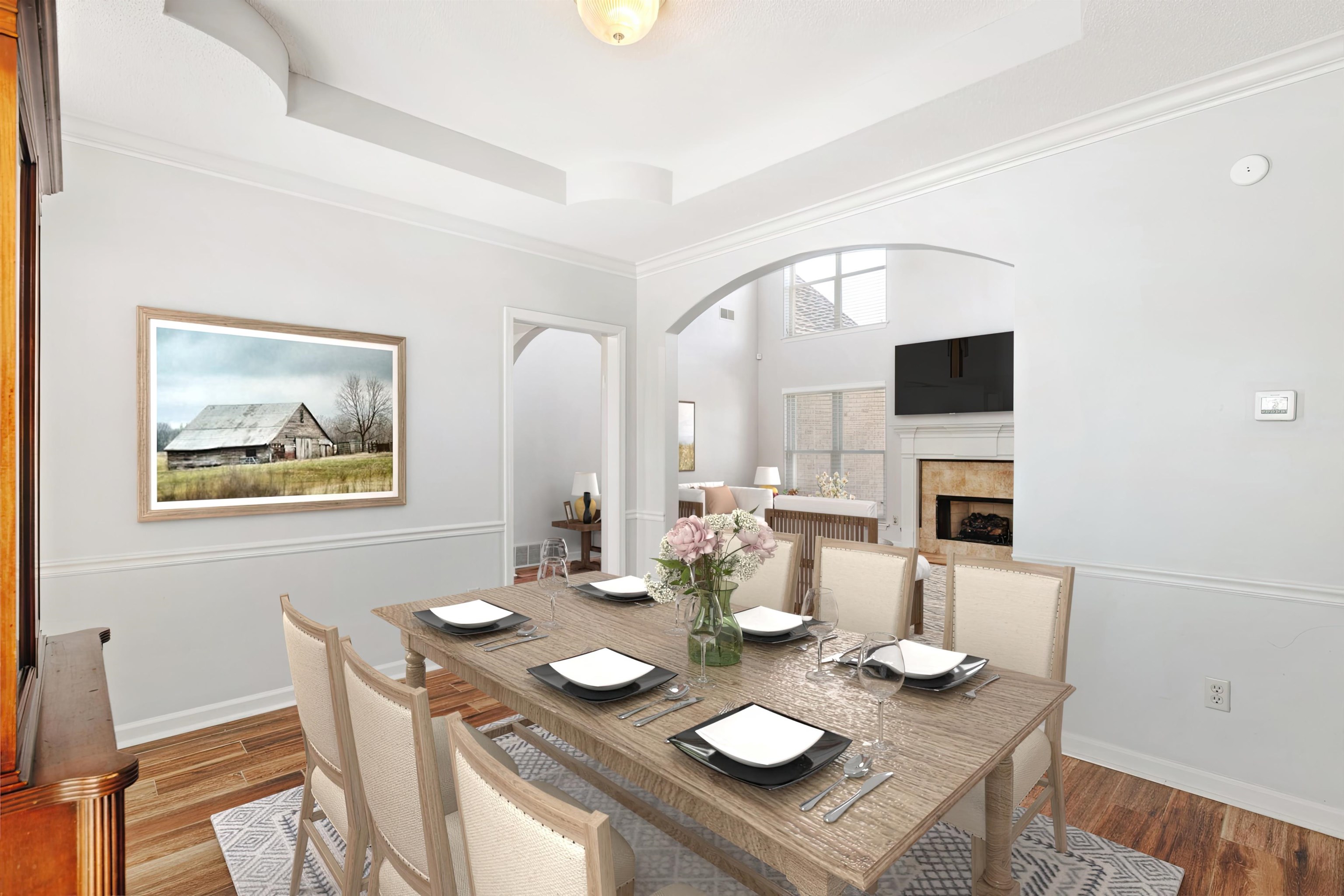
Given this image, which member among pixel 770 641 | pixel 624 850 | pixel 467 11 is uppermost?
pixel 467 11

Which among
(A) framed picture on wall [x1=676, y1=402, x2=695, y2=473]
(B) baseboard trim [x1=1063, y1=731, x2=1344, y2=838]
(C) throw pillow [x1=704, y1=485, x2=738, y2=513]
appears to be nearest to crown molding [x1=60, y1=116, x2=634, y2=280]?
(B) baseboard trim [x1=1063, y1=731, x2=1344, y2=838]

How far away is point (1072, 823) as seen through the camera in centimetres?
231

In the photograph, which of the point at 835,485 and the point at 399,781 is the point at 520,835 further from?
the point at 835,485

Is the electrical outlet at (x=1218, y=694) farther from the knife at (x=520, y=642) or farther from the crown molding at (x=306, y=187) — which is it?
the crown molding at (x=306, y=187)

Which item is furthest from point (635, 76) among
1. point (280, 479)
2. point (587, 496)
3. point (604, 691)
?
point (587, 496)

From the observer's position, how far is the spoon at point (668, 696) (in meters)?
1.49

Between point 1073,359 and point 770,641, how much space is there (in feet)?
6.13

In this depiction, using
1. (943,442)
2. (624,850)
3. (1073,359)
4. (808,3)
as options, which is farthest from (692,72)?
(943,442)

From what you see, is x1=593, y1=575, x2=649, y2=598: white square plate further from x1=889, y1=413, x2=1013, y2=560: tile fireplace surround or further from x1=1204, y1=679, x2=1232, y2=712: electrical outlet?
x1=889, y1=413, x2=1013, y2=560: tile fireplace surround

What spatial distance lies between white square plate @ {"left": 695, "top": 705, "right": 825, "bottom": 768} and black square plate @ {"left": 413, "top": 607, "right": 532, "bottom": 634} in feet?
3.16

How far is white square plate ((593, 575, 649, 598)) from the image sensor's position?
2479mm

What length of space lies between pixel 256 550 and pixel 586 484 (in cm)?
376

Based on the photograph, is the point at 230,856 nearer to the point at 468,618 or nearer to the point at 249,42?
the point at 468,618

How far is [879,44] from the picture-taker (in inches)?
97.3
